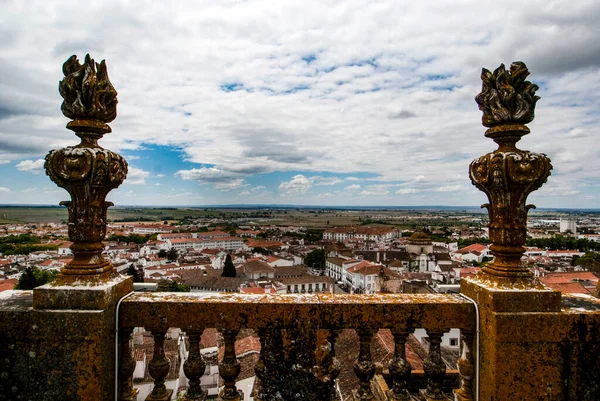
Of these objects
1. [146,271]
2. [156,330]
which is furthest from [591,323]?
[146,271]

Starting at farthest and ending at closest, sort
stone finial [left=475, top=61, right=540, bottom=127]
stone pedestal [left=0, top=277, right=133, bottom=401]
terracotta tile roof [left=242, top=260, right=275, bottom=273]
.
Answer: terracotta tile roof [left=242, top=260, right=275, bottom=273] → stone finial [left=475, top=61, right=540, bottom=127] → stone pedestal [left=0, top=277, right=133, bottom=401]

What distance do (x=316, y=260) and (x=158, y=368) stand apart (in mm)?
80756

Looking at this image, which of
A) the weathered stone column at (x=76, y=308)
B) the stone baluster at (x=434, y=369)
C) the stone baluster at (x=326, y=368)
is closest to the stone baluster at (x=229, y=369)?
the stone baluster at (x=326, y=368)

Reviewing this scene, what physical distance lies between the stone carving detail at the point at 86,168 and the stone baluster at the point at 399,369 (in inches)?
97.3

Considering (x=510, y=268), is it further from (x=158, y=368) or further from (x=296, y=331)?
(x=158, y=368)

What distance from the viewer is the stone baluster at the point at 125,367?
9.76 feet

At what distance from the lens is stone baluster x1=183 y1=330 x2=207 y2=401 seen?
2.92 m

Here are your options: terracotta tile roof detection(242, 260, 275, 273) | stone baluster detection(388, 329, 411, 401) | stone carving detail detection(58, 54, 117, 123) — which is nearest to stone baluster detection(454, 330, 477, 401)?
stone baluster detection(388, 329, 411, 401)

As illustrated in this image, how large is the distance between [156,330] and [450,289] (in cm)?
272

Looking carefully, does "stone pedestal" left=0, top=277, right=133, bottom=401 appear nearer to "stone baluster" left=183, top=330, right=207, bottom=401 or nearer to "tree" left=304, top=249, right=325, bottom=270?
"stone baluster" left=183, top=330, right=207, bottom=401

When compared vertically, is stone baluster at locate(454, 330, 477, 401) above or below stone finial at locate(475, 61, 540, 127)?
below

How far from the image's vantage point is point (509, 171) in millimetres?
2801

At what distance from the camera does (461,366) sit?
3057 mm

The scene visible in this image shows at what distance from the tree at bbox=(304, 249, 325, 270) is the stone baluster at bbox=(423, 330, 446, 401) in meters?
78.8
